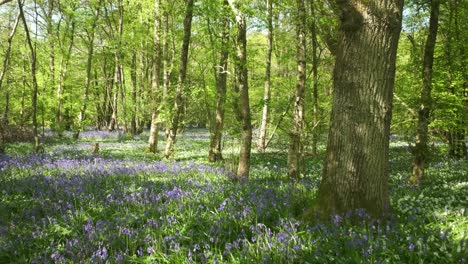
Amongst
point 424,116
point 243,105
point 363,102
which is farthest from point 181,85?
point 363,102

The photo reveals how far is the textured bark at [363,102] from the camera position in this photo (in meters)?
4.38

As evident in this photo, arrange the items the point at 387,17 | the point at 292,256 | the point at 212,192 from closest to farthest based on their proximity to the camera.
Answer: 1. the point at 292,256
2. the point at 387,17
3. the point at 212,192

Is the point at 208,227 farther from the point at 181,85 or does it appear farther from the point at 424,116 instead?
the point at 181,85

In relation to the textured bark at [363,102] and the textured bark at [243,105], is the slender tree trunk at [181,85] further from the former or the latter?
the textured bark at [363,102]

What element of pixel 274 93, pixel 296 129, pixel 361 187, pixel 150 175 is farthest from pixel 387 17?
pixel 274 93

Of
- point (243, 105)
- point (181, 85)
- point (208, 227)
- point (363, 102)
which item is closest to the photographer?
point (363, 102)

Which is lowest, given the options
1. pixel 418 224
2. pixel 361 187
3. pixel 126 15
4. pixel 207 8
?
pixel 418 224

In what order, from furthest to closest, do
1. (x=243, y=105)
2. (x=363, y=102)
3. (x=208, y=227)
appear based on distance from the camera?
1. (x=243, y=105)
2. (x=208, y=227)
3. (x=363, y=102)

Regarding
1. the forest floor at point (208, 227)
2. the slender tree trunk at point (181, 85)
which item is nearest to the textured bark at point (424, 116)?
the forest floor at point (208, 227)

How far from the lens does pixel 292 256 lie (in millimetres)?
3732

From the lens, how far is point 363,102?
4.42 m

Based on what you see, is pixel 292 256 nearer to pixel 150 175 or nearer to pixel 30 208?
pixel 30 208

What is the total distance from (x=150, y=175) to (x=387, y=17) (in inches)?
276

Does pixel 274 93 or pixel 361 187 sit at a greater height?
pixel 274 93
